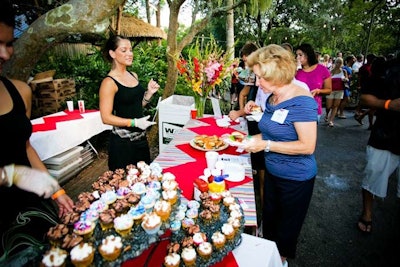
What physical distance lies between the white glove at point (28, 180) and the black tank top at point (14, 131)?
404 millimetres

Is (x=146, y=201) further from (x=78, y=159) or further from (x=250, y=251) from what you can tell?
(x=78, y=159)

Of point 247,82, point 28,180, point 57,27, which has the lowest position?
point 28,180

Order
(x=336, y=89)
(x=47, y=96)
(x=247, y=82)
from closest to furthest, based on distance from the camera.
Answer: (x=247, y=82) < (x=47, y=96) < (x=336, y=89)

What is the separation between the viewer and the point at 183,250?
39.1 inches

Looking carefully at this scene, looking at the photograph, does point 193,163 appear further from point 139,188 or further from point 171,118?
point 171,118

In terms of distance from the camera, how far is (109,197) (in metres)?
1.09

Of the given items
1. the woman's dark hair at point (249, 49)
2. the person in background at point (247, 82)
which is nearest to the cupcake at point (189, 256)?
the person in background at point (247, 82)

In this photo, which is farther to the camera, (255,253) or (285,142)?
(285,142)

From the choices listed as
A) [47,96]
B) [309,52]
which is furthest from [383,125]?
[47,96]

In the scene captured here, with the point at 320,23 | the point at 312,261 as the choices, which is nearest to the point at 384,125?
the point at 312,261

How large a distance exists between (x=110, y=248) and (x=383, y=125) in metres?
2.61

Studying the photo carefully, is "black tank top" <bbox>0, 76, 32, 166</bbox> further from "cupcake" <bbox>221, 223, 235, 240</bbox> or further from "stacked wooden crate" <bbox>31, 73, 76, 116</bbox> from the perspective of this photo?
"stacked wooden crate" <bbox>31, 73, 76, 116</bbox>

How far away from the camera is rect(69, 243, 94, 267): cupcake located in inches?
32.3

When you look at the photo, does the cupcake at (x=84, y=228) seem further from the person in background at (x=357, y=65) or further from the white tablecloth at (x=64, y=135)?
the person in background at (x=357, y=65)
